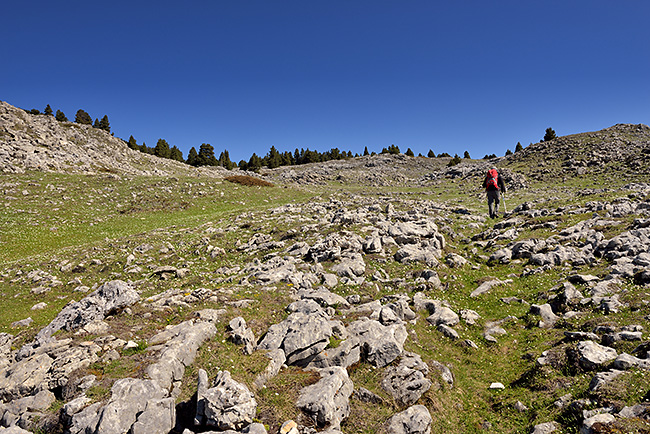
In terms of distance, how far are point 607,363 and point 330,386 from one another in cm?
823

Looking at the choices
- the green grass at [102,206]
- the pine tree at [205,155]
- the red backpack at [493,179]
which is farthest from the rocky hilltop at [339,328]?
the pine tree at [205,155]

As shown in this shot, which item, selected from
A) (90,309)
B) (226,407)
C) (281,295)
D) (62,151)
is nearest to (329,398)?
(226,407)

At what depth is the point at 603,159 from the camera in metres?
62.8

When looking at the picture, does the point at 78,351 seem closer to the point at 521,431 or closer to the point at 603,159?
the point at 521,431

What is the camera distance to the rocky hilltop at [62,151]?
62.2 meters

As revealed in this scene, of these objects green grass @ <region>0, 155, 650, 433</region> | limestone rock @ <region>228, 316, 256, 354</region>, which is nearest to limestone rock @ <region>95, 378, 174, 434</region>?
green grass @ <region>0, 155, 650, 433</region>

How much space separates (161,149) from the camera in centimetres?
12406

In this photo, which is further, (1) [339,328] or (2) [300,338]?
(1) [339,328]

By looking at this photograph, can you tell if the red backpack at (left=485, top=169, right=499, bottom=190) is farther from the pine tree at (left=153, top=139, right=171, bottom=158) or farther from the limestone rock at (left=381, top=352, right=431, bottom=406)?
the pine tree at (left=153, top=139, right=171, bottom=158)

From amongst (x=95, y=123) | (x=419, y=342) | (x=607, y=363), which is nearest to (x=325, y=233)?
(x=419, y=342)

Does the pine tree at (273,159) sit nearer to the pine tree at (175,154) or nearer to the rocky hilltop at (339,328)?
the pine tree at (175,154)

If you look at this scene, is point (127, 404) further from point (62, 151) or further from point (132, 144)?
point (132, 144)

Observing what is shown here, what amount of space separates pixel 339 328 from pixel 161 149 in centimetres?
13266

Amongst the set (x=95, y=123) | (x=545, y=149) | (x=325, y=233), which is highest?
(x=95, y=123)
